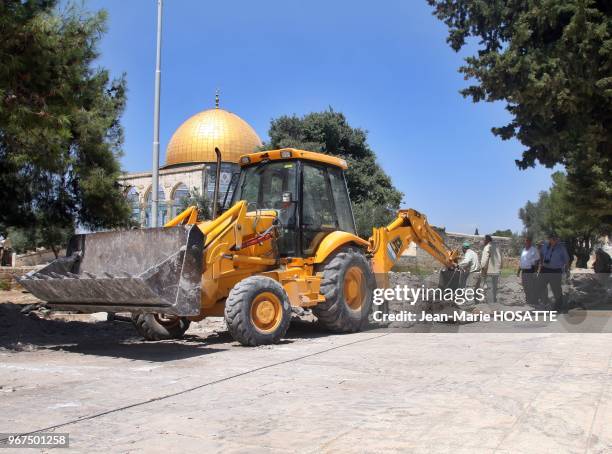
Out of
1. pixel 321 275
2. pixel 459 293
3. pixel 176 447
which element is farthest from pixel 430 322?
pixel 176 447

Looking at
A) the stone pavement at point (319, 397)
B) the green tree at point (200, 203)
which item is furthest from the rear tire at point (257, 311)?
the green tree at point (200, 203)

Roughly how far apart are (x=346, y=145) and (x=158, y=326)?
2499 cm

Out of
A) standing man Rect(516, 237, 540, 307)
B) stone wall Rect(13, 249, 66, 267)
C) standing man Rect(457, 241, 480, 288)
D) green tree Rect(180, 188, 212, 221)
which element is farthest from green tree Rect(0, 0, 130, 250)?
stone wall Rect(13, 249, 66, 267)

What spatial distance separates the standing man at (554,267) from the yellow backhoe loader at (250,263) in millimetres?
4327

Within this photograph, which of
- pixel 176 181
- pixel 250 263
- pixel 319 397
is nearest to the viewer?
pixel 319 397

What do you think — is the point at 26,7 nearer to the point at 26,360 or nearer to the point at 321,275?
the point at 26,360

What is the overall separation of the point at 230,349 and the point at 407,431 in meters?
4.15

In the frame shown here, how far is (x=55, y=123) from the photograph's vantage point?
7.63m

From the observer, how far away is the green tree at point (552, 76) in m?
12.3

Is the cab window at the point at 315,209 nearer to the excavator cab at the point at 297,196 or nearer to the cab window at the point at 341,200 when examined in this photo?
the excavator cab at the point at 297,196

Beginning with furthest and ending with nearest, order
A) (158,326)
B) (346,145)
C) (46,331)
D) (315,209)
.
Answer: (346,145), (46,331), (315,209), (158,326)

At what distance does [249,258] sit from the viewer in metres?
8.48

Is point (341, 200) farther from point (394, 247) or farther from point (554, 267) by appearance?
point (554, 267)

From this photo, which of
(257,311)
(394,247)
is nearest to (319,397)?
(257,311)
